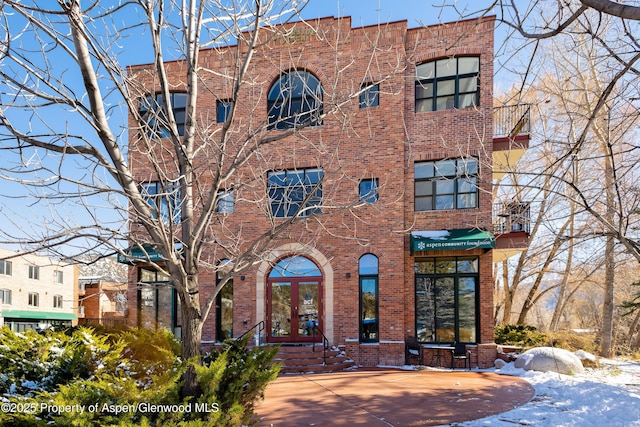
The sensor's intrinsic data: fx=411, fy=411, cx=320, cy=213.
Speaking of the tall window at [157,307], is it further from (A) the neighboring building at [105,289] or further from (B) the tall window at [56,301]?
(B) the tall window at [56,301]

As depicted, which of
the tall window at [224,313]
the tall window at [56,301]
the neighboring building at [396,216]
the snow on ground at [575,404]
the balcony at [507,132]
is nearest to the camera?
the snow on ground at [575,404]

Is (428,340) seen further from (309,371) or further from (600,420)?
(600,420)

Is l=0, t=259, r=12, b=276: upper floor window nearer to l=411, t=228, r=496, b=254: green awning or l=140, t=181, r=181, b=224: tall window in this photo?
l=411, t=228, r=496, b=254: green awning

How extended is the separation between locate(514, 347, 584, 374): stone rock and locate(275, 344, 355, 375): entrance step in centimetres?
528

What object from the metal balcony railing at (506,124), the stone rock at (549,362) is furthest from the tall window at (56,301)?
the stone rock at (549,362)

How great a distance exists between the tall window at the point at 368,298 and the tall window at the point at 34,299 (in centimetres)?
4408

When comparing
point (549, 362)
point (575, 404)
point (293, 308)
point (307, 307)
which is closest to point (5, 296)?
point (293, 308)

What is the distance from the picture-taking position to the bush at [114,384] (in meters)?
4.55

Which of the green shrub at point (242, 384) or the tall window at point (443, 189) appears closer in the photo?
the green shrub at point (242, 384)

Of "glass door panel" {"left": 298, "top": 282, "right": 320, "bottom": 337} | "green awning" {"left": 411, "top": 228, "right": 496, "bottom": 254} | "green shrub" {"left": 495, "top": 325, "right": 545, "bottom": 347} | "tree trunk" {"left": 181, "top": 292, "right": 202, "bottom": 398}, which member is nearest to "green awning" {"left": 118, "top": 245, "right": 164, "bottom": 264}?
"tree trunk" {"left": 181, "top": 292, "right": 202, "bottom": 398}

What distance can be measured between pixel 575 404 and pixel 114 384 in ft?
28.0

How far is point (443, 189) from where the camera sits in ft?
48.4

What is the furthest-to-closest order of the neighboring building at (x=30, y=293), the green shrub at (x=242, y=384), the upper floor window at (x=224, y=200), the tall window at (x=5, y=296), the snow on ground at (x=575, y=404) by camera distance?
the neighboring building at (x=30, y=293) < the tall window at (x=5, y=296) < the snow on ground at (x=575, y=404) < the upper floor window at (x=224, y=200) < the green shrub at (x=242, y=384)

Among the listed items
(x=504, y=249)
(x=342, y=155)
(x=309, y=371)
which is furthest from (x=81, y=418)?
(x=504, y=249)
